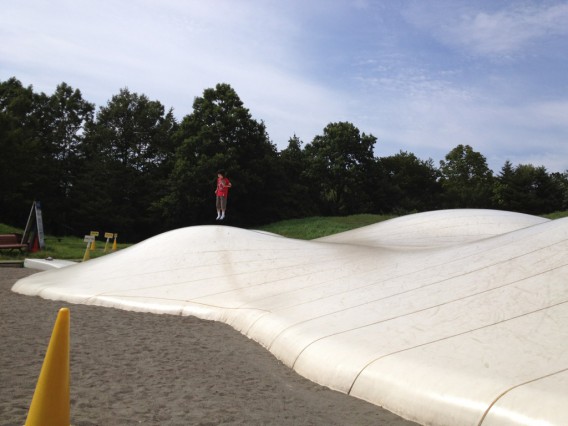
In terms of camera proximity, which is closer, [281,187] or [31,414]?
[31,414]

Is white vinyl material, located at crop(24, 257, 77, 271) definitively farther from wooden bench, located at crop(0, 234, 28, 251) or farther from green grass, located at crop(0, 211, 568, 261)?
wooden bench, located at crop(0, 234, 28, 251)

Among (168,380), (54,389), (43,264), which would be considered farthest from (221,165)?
(54,389)

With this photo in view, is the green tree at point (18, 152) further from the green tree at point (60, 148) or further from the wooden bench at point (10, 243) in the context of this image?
the wooden bench at point (10, 243)

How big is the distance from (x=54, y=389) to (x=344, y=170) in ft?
159

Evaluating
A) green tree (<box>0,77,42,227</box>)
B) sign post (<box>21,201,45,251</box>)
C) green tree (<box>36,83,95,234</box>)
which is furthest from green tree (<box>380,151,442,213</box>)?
sign post (<box>21,201,45,251</box>)

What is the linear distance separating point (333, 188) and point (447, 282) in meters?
45.8

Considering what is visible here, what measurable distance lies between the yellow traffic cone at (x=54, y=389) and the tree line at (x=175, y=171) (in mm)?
34353

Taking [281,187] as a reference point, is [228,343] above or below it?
below

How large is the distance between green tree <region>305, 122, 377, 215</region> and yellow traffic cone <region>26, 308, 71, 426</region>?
155 ft

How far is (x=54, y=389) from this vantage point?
2.93 meters

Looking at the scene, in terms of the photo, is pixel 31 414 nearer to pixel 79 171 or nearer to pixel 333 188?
pixel 79 171

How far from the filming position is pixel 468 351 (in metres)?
4.35

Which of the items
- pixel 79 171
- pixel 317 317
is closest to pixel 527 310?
pixel 317 317

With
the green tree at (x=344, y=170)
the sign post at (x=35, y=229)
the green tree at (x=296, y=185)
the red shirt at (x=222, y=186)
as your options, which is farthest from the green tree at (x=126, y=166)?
the red shirt at (x=222, y=186)
